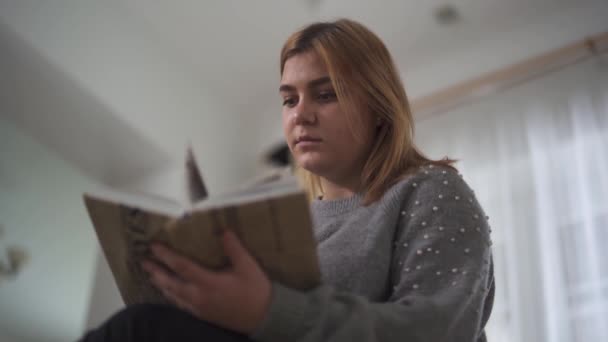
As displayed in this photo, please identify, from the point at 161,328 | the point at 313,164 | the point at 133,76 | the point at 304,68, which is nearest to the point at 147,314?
the point at 161,328

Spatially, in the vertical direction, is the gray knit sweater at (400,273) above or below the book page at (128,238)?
below

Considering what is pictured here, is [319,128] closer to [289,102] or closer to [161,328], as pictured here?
[289,102]

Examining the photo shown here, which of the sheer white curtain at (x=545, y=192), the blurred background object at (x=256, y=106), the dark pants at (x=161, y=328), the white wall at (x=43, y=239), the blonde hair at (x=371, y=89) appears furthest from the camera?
the white wall at (x=43, y=239)

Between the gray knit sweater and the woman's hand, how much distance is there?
14 millimetres

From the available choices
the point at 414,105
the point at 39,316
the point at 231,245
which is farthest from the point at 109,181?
the point at 231,245

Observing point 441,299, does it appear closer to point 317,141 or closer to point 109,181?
point 317,141

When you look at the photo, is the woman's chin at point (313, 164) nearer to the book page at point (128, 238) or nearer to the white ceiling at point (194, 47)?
the book page at point (128, 238)

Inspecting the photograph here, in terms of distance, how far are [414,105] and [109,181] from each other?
125cm

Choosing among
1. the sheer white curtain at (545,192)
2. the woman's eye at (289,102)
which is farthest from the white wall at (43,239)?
the woman's eye at (289,102)

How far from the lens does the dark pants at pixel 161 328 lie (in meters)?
0.56

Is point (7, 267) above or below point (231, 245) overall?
below

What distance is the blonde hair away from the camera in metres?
0.92

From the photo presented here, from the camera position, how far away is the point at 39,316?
8.36ft

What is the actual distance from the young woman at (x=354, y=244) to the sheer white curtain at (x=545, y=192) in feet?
3.08
